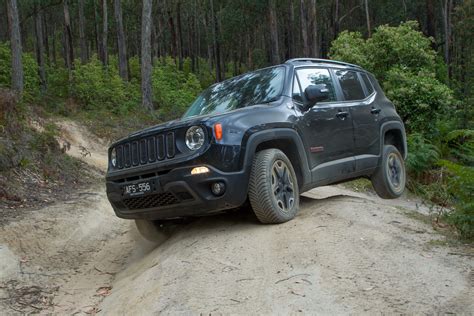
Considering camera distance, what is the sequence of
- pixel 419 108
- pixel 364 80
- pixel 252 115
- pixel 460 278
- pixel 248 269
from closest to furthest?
pixel 460 278
pixel 248 269
pixel 252 115
pixel 364 80
pixel 419 108

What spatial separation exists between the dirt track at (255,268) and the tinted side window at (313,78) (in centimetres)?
132

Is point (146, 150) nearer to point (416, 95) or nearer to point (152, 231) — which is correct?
point (152, 231)

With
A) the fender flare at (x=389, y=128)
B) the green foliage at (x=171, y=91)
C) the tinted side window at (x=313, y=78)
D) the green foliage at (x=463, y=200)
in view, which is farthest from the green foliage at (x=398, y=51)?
the green foliage at (x=463, y=200)

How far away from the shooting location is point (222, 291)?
390cm

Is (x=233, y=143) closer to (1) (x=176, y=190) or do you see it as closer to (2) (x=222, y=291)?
(1) (x=176, y=190)

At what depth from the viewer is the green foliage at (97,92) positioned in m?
19.3

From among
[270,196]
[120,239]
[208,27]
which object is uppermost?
[208,27]

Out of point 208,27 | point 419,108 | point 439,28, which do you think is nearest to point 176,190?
point 419,108

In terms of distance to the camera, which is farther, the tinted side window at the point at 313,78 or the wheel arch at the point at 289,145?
the tinted side window at the point at 313,78

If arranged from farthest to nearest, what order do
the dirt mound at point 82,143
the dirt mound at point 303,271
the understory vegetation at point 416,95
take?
1. the understory vegetation at point 416,95
2. the dirt mound at point 82,143
3. the dirt mound at point 303,271

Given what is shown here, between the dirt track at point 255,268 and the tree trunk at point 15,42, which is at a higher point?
the tree trunk at point 15,42

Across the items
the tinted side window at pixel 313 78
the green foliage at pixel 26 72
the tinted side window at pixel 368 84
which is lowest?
the tinted side window at pixel 368 84

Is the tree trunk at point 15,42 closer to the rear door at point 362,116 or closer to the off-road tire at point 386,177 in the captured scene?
the rear door at point 362,116

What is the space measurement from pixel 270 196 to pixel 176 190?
88 centimetres
